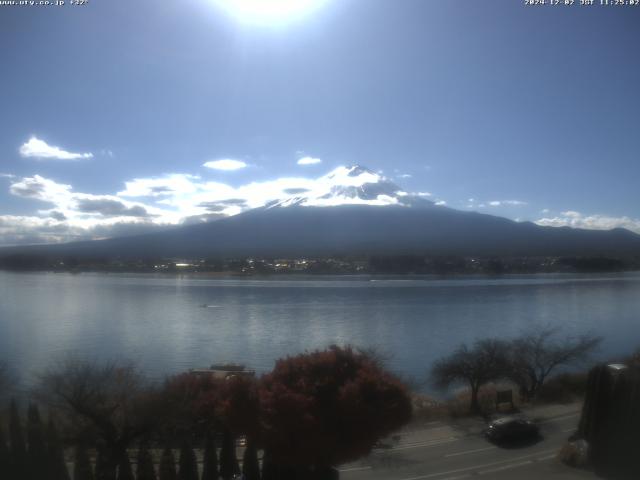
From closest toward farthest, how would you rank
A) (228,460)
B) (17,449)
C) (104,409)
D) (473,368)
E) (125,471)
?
(17,449) → (125,471) → (228,460) → (104,409) → (473,368)

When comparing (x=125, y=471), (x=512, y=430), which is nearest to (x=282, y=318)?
(x=512, y=430)

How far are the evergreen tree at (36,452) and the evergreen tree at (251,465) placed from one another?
161 centimetres

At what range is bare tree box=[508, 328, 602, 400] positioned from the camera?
10758mm

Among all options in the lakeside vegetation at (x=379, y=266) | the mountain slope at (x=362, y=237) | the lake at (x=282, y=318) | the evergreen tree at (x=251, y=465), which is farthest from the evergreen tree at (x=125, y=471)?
the mountain slope at (x=362, y=237)

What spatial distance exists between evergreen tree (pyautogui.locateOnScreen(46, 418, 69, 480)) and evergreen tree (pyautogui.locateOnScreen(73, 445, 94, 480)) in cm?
8

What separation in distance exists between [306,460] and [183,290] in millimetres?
23736

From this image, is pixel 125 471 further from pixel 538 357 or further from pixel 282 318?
pixel 282 318

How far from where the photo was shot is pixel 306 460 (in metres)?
4.97

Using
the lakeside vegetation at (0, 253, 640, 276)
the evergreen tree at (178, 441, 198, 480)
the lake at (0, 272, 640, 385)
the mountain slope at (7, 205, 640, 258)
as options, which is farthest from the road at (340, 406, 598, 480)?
the mountain slope at (7, 205, 640, 258)

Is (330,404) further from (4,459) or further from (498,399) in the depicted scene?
(498,399)

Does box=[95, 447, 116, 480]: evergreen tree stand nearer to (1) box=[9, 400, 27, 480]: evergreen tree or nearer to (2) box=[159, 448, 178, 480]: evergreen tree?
(2) box=[159, 448, 178, 480]: evergreen tree

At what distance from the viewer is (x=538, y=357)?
38.9 feet

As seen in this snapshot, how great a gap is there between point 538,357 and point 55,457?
979cm

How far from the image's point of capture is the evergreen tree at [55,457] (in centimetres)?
461
